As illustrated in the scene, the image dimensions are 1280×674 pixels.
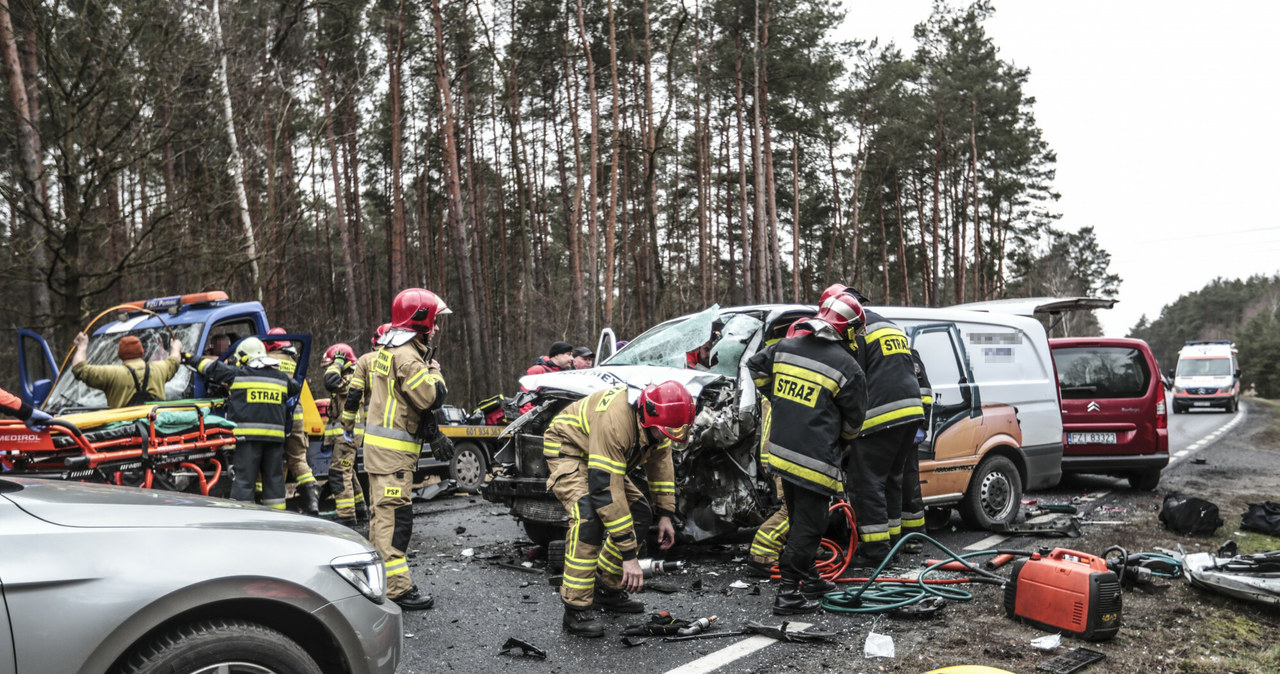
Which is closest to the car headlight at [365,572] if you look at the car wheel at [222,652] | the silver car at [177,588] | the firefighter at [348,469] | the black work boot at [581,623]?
the silver car at [177,588]

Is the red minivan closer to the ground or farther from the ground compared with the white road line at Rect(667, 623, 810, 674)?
farther from the ground

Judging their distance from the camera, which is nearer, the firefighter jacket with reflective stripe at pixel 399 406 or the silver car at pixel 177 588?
the silver car at pixel 177 588

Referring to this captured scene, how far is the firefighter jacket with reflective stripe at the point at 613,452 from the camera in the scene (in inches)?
182

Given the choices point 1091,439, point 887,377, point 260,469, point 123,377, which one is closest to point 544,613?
point 887,377

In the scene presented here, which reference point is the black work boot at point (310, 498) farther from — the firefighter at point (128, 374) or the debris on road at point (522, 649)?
the debris on road at point (522, 649)

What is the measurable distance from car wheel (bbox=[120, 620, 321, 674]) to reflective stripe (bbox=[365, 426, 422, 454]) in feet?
8.72

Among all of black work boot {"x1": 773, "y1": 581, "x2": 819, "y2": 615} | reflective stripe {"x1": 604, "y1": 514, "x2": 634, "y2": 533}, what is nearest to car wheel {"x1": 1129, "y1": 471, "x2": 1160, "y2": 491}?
black work boot {"x1": 773, "y1": 581, "x2": 819, "y2": 615}

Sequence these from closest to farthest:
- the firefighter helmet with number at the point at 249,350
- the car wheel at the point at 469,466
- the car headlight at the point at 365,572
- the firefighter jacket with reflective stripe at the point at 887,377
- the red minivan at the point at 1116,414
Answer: the car headlight at the point at 365,572
the firefighter jacket with reflective stripe at the point at 887,377
the firefighter helmet with number at the point at 249,350
the red minivan at the point at 1116,414
the car wheel at the point at 469,466

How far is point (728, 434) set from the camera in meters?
5.95

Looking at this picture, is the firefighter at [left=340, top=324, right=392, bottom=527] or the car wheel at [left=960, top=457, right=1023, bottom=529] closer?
the car wheel at [left=960, top=457, right=1023, bottom=529]

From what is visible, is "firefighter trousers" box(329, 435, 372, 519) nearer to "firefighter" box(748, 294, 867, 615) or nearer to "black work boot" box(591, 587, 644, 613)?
"black work boot" box(591, 587, 644, 613)

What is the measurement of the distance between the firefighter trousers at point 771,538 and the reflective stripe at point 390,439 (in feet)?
7.64

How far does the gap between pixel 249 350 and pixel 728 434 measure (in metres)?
4.36

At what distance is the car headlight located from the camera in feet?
9.62
